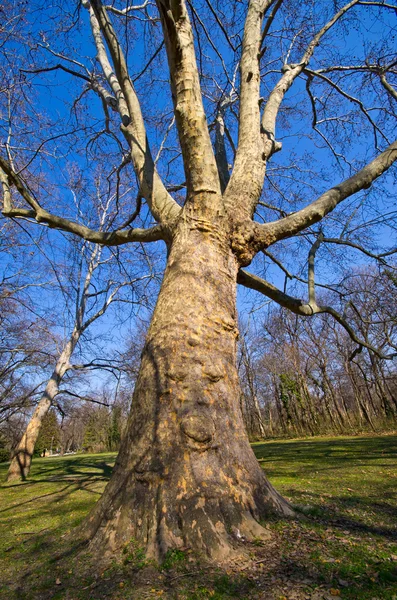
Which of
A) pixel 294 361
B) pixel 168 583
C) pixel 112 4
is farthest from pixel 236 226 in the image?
pixel 294 361

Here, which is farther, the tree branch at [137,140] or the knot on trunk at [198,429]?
the tree branch at [137,140]

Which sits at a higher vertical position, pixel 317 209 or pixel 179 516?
pixel 317 209

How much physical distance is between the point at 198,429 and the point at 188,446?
0.10 meters

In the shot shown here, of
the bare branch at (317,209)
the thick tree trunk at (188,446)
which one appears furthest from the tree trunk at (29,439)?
the bare branch at (317,209)

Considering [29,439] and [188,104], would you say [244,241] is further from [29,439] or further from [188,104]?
[29,439]

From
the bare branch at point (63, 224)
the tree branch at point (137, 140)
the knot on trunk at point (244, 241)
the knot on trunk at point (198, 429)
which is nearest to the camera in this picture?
the knot on trunk at point (198, 429)

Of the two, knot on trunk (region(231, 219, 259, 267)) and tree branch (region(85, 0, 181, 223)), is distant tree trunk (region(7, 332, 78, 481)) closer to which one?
tree branch (region(85, 0, 181, 223))

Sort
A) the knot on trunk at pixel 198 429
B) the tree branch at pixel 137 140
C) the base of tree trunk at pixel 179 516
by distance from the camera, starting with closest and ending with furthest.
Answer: the base of tree trunk at pixel 179 516 < the knot on trunk at pixel 198 429 < the tree branch at pixel 137 140

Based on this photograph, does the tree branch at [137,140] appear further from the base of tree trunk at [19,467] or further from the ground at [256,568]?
the base of tree trunk at [19,467]

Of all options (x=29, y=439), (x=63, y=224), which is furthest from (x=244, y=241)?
(x=29, y=439)

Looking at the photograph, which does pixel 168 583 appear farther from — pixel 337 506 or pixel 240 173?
pixel 240 173

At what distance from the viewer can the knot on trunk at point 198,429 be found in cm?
168

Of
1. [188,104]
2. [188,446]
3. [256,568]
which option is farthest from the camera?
[188,104]

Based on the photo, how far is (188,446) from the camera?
1.67m
